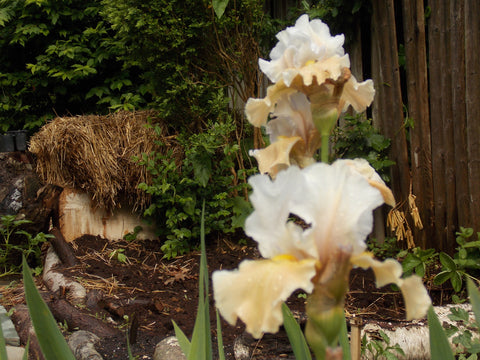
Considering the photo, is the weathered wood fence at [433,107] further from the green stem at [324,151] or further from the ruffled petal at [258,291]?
the ruffled petal at [258,291]

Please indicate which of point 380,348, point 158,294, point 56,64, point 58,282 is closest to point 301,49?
point 380,348

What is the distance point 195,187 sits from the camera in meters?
3.59

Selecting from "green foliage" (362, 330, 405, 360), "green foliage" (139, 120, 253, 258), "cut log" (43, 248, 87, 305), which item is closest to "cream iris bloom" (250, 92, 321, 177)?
"green foliage" (362, 330, 405, 360)

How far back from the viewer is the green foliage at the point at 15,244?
338 centimetres

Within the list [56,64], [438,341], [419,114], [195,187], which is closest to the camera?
[438,341]

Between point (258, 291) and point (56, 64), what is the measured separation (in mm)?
4869

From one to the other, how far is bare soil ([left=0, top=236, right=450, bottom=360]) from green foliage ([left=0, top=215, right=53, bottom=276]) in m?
0.30

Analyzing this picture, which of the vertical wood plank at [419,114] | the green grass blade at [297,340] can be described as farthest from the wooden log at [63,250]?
the green grass blade at [297,340]

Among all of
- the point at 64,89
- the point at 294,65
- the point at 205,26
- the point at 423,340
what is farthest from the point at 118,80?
the point at 294,65

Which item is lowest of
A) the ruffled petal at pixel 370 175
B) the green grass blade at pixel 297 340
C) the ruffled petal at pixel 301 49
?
the green grass blade at pixel 297 340

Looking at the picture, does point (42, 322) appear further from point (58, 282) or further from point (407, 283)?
point (58, 282)

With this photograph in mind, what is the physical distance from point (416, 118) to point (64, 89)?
3545mm

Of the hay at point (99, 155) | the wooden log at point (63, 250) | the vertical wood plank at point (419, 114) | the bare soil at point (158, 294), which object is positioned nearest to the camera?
the bare soil at point (158, 294)

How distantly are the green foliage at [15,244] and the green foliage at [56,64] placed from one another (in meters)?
1.59
